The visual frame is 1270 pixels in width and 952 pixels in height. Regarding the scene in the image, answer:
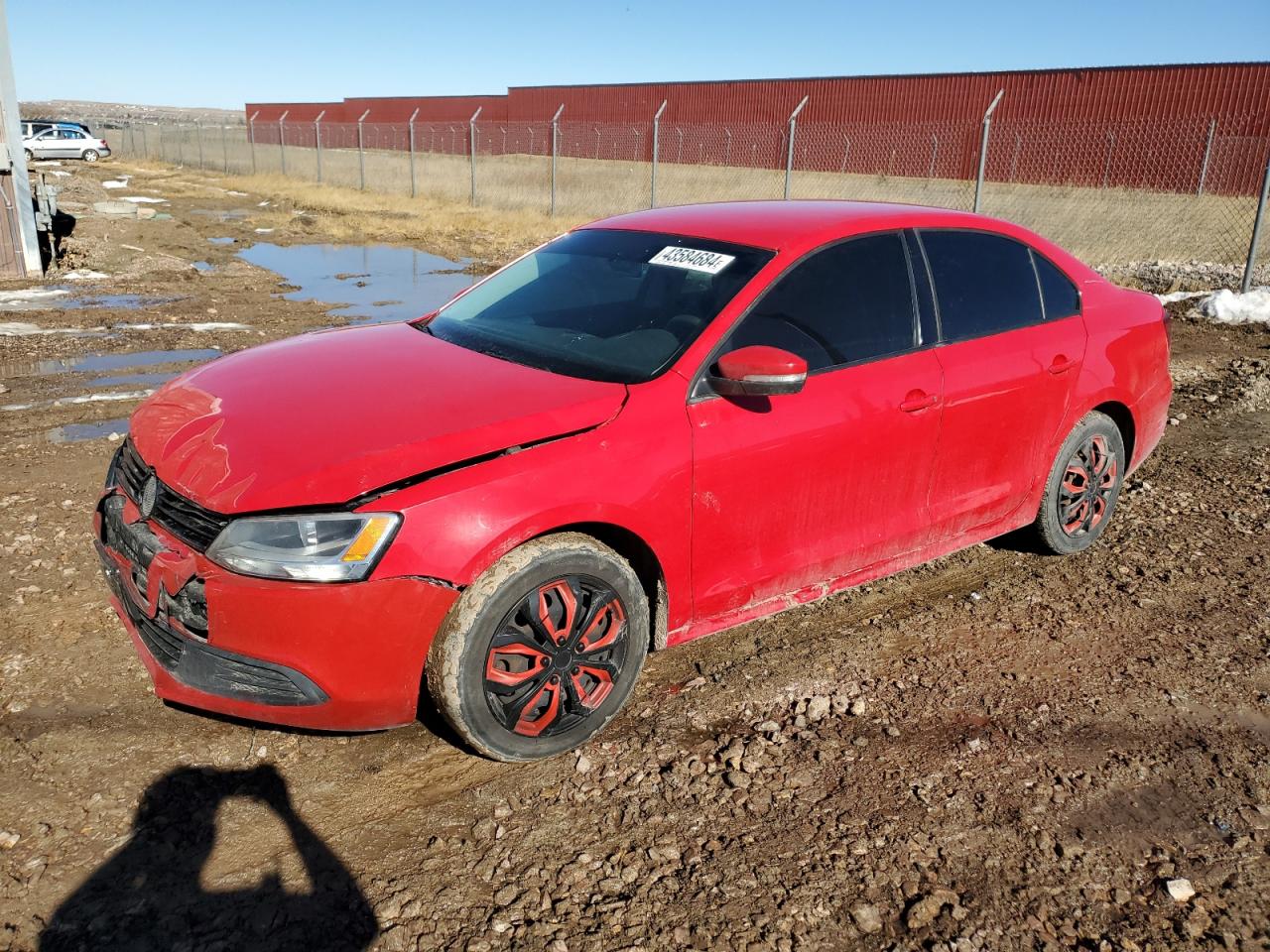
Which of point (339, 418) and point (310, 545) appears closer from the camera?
point (310, 545)

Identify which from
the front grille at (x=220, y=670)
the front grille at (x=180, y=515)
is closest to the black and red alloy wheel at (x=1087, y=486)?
the front grille at (x=220, y=670)

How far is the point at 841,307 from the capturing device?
379 cm

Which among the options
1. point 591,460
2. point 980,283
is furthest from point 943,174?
point 591,460

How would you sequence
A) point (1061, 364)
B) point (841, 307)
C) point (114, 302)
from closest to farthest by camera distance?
point (841, 307)
point (1061, 364)
point (114, 302)

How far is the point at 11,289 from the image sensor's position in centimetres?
1202

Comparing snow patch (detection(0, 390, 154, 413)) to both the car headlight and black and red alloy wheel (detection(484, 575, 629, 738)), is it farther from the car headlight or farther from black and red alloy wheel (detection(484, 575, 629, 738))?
black and red alloy wheel (detection(484, 575, 629, 738))

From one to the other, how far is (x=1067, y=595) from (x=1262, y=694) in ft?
3.25

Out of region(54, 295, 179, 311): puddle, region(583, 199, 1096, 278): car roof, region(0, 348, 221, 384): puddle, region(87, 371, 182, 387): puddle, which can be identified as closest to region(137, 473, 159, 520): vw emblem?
region(583, 199, 1096, 278): car roof

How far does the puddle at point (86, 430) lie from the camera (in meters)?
6.28

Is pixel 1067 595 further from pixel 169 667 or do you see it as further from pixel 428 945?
pixel 169 667

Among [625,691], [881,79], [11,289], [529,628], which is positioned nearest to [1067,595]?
[625,691]

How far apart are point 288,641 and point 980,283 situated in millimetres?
3173

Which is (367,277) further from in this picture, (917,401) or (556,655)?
(556,655)

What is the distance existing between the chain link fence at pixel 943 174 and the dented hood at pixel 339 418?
14.7 m
